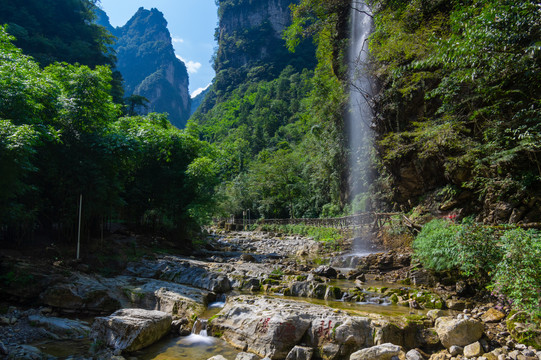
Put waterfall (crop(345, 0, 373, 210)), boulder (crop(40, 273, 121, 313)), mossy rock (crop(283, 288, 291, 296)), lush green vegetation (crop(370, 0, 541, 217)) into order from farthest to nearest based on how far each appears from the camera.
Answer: waterfall (crop(345, 0, 373, 210)) < mossy rock (crop(283, 288, 291, 296)) < boulder (crop(40, 273, 121, 313)) < lush green vegetation (crop(370, 0, 541, 217))

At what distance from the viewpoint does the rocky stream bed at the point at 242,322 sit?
4.30 meters

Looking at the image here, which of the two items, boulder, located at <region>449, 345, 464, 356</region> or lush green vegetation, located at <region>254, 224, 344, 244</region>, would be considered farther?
lush green vegetation, located at <region>254, 224, 344, 244</region>

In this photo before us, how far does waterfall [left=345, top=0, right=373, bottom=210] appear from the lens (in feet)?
53.4

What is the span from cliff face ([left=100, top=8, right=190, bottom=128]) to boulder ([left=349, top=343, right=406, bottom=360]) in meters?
117

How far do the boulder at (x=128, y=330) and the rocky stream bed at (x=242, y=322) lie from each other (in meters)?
0.02

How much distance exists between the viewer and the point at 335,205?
25.3 m

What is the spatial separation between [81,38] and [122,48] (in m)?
120

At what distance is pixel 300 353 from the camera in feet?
14.0

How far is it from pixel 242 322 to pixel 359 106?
1545 cm

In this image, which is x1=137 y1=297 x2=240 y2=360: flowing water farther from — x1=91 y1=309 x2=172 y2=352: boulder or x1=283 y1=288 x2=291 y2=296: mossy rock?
x1=283 y1=288 x2=291 y2=296: mossy rock

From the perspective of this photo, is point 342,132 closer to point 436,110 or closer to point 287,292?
point 436,110

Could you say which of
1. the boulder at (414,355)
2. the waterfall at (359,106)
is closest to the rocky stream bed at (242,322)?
the boulder at (414,355)

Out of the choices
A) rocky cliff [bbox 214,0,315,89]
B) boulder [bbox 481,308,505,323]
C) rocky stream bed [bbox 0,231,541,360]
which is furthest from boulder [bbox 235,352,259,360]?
rocky cliff [bbox 214,0,315,89]

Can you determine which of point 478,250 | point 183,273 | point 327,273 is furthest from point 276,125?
point 478,250
